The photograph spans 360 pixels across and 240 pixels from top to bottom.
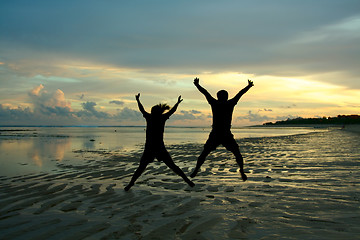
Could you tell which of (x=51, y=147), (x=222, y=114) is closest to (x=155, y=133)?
(x=222, y=114)

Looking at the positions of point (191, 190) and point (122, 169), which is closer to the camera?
point (191, 190)

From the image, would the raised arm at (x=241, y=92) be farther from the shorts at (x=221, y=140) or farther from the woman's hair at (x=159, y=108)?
the woman's hair at (x=159, y=108)

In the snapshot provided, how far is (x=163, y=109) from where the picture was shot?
25.3 ft

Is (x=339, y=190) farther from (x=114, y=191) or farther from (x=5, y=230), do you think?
(x=5, y=230)

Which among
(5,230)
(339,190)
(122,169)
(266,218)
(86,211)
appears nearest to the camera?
(5,230)

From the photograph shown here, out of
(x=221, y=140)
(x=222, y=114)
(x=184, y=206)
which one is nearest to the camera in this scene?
(x=184, y=206)

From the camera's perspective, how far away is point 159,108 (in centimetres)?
764

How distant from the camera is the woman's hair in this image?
7.57 meters

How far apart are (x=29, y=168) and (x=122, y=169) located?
401cm

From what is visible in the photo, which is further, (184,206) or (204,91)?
(204,91)

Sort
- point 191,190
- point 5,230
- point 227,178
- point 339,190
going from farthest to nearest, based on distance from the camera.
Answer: point 227,178, point 191,190, point 339,190, point 5,230

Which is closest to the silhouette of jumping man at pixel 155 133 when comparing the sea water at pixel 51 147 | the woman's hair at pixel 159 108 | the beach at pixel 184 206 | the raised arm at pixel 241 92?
the woman's hair at pixel 159 108

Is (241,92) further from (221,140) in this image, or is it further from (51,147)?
(51,147)

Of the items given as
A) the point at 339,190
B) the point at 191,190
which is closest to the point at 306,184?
the point at 339,190
